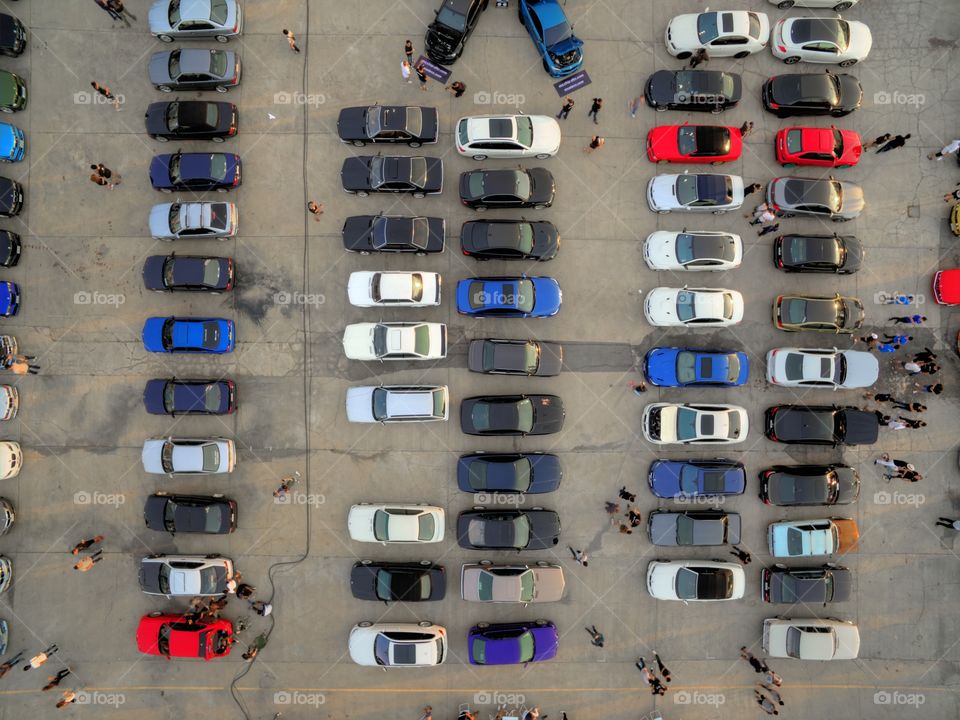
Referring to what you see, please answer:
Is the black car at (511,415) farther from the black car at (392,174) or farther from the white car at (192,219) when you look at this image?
the white car at (192,219)

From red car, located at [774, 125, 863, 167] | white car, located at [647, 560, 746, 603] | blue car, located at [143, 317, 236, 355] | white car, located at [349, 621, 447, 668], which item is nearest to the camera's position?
white car, located at [349, 621, 447, 668]

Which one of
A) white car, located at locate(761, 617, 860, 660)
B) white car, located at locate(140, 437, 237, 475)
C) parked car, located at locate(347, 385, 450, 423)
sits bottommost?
white car, located at locate(761, 617, 860, 660)

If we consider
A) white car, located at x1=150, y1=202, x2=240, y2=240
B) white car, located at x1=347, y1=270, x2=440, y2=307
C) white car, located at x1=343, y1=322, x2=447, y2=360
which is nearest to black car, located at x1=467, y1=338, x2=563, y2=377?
white car, located at x1=343, y1=322, x2=447, y2=360

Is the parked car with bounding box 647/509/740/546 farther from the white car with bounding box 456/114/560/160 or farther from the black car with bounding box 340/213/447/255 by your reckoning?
the white car with bounding box 456/114/560/160

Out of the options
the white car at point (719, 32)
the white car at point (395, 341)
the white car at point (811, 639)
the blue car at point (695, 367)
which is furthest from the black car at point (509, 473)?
the white car at point (719, 32)

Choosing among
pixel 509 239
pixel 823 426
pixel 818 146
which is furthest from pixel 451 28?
pixel 823 426

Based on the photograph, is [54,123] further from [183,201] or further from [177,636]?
[177,636]
